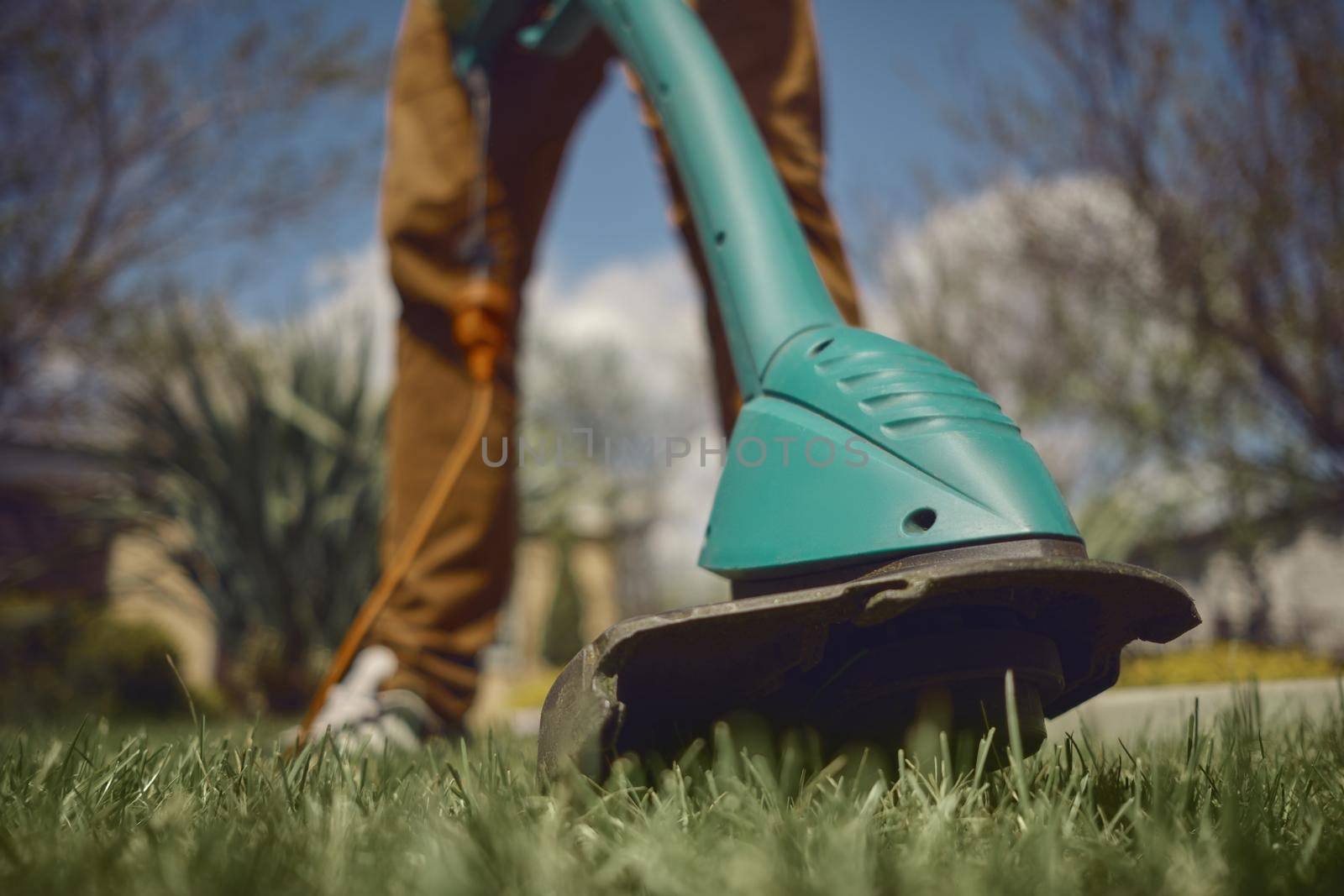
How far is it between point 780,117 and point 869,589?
1.15 m

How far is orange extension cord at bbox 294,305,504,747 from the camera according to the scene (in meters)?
1.54

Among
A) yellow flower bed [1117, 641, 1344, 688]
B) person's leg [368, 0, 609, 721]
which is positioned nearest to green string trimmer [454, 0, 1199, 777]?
person's leg [368, 0, 609, 721]

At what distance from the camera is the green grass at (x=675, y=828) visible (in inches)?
20.6

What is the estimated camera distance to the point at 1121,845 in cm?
62

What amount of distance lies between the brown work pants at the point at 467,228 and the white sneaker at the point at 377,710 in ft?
0.10

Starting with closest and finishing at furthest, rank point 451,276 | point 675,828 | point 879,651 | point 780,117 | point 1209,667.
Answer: point 675,828
point 879,651
point 780,117
point 451,276
point 1209,667

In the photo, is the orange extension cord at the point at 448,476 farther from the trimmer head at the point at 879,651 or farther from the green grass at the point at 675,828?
the trimmer head at the point at 879,651

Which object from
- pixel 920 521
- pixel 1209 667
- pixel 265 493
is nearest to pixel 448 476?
pixel 920 521

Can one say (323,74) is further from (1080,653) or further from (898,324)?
(1080,653)

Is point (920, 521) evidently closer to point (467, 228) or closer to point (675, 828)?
point (675, 828)

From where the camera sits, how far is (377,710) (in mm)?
1502

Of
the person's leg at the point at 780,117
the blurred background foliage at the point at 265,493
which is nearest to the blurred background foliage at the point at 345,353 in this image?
the blurred background foliage at the point at 265,493

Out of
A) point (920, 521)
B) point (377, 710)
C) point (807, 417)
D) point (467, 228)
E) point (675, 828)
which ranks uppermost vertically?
point (467, 228)

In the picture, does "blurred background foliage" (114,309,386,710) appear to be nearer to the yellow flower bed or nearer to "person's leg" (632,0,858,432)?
the yellow flower bed
